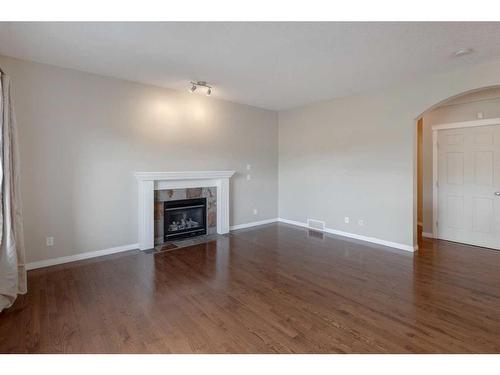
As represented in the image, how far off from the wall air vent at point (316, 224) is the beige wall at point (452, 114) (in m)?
2.00

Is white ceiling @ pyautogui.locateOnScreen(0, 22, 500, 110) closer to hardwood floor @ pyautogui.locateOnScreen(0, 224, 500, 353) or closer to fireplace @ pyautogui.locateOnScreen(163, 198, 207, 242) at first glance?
fireplace @ pyautogui.locateOnScreen(163, 198, 207, 242)

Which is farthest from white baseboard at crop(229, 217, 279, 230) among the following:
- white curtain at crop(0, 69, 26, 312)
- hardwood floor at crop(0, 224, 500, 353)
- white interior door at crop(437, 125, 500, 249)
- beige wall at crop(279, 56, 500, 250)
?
white curtain at crop(0, 69, 26, 312)

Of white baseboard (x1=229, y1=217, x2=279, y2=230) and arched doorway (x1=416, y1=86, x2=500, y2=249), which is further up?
arched doorway (x1=416, y1=86, x2=500, y2=249)

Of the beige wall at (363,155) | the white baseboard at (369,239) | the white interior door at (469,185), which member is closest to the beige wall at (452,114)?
the white interior door at (469,185)

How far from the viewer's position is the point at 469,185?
451 centimetres

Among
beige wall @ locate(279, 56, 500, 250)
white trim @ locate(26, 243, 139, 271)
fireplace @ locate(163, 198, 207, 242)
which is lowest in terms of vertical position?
white trim @ locate(26, 243, 139, 271)

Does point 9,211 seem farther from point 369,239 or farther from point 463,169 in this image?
point 463,169

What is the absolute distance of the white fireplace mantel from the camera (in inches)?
168

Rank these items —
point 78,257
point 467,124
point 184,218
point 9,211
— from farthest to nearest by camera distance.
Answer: point 184,218, point 467,124, point 78,257, point 9,211

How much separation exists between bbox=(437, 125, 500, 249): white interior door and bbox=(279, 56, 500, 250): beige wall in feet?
3.79

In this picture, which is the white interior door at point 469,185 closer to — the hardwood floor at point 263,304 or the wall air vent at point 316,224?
the hardwood floor at point 263,304

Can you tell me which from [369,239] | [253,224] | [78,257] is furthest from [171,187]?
[369,239]

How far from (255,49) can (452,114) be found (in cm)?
401
